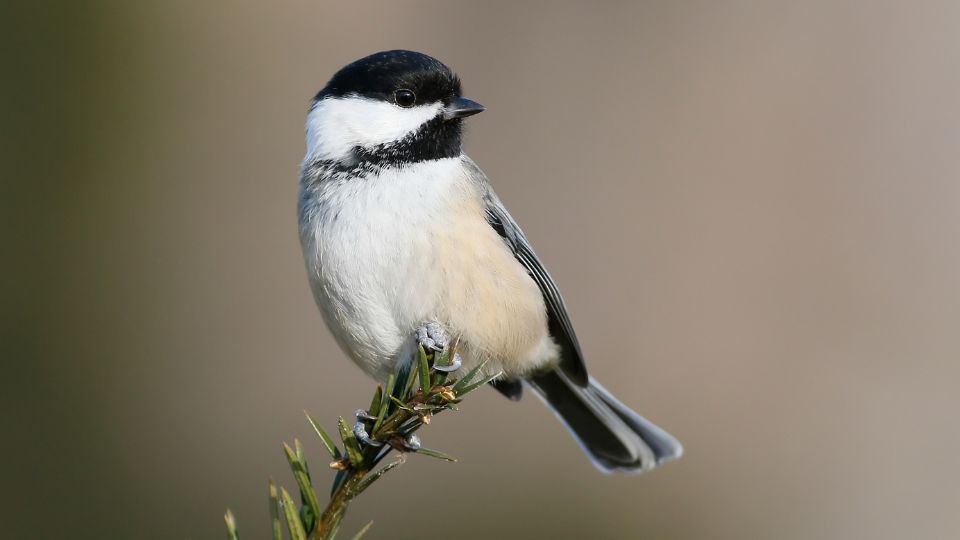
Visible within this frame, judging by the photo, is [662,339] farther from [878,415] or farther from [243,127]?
[243,127]

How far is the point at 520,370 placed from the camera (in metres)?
3.34

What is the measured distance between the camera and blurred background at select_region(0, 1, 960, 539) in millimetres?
4516

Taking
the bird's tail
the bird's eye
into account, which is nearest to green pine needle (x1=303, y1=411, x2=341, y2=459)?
the bird's eye

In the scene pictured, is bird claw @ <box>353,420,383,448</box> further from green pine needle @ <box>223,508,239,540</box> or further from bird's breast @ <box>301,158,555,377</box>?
bird's breast @ <box>301,158,555,377</box>

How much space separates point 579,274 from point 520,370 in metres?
1.74

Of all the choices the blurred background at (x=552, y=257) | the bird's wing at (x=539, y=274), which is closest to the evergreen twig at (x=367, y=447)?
the bird's wing at (x=539, y=274)

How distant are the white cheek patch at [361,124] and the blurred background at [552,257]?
2031mm

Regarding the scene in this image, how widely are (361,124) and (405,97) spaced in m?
0.17

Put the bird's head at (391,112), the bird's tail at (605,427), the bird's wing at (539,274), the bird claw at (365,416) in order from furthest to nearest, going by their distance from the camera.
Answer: the bird's tail at (605,427), the bird's wing at (539,274), the bird's head at (391,112), the bird claw at (365,416)

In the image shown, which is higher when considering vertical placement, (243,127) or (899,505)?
(243,127)

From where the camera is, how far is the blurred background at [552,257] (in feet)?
14.8

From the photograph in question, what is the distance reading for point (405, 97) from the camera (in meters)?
2.99

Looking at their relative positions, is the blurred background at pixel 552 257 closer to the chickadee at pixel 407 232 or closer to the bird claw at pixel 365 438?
the chickadee at pixel 407 232

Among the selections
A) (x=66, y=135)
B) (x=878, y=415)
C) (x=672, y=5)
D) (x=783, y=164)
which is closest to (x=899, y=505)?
(x=878, y=415)
